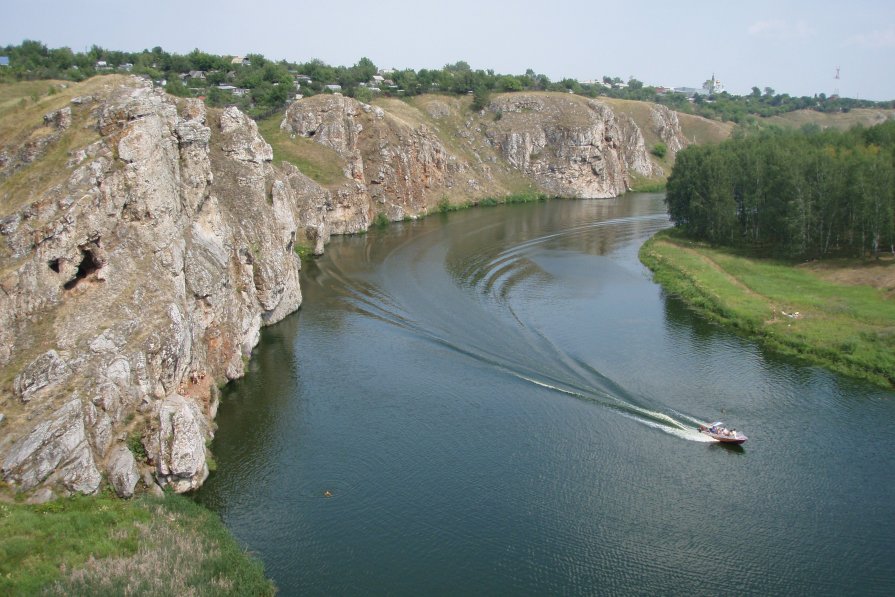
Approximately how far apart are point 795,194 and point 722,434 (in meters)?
44.2

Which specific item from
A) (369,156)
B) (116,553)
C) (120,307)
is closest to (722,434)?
(116,553)

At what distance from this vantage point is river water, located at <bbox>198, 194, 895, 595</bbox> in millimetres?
26359

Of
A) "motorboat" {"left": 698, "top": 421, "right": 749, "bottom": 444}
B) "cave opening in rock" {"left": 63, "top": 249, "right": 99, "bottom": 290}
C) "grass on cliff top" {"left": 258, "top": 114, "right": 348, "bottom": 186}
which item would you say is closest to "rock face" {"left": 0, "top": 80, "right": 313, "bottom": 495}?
"cave opening in rock" {"left": 63, "top": 249, "right": 99, "bottom": 290}

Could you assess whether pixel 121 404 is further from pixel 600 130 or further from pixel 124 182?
pixel 600 130

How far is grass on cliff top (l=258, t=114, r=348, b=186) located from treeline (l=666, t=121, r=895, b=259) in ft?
159

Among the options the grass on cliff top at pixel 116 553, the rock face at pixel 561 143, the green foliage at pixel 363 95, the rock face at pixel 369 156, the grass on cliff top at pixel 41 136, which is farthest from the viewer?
the rock face at pixel 561 143

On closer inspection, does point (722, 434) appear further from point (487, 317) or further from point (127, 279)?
point (127, 279)

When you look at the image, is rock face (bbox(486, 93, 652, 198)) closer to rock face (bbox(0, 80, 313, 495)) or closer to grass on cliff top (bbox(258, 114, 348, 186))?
grass on cliff top (bbox(258, 114, 348, 186))

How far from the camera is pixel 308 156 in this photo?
9619 cm

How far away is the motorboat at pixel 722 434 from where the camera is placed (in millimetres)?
34375

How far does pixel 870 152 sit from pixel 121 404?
81170mm

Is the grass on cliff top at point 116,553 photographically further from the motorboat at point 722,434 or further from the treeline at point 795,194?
the treeline at point 795,194

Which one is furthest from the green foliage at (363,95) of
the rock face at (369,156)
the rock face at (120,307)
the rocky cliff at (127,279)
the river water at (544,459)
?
the rock face at (120,307)

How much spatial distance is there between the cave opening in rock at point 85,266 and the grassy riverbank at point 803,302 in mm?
44800
